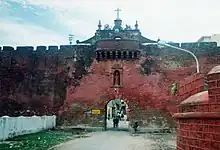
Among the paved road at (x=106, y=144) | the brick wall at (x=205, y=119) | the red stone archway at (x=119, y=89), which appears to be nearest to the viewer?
the brick wall at (x=205, y=119)

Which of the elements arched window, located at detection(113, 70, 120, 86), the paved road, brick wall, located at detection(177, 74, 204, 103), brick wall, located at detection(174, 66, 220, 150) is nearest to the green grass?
the paved road

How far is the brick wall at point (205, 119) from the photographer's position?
4.09m

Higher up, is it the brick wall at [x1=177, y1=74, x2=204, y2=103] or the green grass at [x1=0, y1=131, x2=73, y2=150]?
the brick wall at [x1=177, y1=74, x2=204, y2=103]

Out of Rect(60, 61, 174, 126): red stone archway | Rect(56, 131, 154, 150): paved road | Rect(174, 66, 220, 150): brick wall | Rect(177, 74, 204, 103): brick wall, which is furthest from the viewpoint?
Rect(60, 61, 174, 126): red stone archway

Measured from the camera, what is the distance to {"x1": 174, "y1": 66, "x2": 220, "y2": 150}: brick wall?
4.09m

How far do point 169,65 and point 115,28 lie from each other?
41.9 ft

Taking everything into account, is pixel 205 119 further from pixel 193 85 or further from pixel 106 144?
pixel 106 144

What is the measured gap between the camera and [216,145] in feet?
13.1

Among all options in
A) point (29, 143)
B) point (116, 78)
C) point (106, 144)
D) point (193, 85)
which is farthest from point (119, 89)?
point (193, 85)

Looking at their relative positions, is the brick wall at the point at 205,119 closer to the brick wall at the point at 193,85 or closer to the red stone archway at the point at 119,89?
the brick wall at the point at 193,85

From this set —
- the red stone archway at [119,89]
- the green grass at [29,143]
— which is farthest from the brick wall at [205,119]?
the red stone archway at [119,89]

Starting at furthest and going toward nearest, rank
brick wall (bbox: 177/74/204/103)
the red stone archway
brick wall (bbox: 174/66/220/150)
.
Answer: the red stone archway < brick wall (bbox: 177/74/204/103) < brick wall (bbox: 174/66/220/150)

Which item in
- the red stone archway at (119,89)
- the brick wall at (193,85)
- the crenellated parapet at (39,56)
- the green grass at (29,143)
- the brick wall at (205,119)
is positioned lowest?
the green grass at (29,143)

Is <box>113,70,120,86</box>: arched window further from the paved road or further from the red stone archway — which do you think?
the paved road
